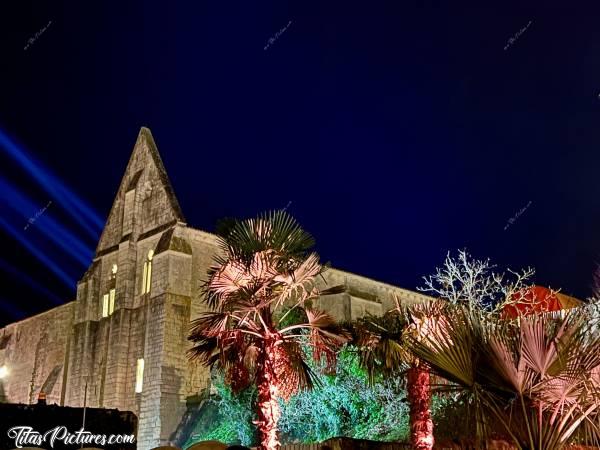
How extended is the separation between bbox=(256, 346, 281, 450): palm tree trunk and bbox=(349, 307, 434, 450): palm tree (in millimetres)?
2095

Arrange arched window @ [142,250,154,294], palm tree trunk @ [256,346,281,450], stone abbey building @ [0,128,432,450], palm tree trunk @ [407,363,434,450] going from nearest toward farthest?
palm tree trunk @ [256,346,281,450] < palm tree trunk @ [407,363,434,450] < stone abbey building @ [0,128,432,450] < arched window @ [142,250,154,294]

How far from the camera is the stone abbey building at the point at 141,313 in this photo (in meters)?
30.2

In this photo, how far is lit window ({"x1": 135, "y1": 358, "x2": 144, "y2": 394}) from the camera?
31.2m

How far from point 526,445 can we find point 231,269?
6610 millimetres

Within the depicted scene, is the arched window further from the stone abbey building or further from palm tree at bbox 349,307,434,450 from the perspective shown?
palm tree at bbox 349,307,434,450

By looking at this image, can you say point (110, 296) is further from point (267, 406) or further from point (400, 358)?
point (400, 358)

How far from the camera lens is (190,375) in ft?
101

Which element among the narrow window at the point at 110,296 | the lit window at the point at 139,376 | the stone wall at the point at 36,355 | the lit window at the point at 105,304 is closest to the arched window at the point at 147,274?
the narrow window at the point at 110,296

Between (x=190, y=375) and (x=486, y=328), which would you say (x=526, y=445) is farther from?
(x=190, y=375)

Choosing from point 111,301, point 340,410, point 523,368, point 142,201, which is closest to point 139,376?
point 111,301

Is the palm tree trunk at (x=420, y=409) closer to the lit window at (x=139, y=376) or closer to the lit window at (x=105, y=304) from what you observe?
the lit window at (x=139, y=376)

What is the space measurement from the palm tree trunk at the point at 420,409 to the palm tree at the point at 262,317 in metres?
1.64

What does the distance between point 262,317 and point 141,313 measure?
19.6 m

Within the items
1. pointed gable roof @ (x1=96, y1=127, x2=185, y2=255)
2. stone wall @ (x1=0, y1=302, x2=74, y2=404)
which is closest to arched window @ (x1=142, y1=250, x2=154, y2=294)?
pointed gable roof @ (x1=96, y1=127, x2=185, y2=255)
